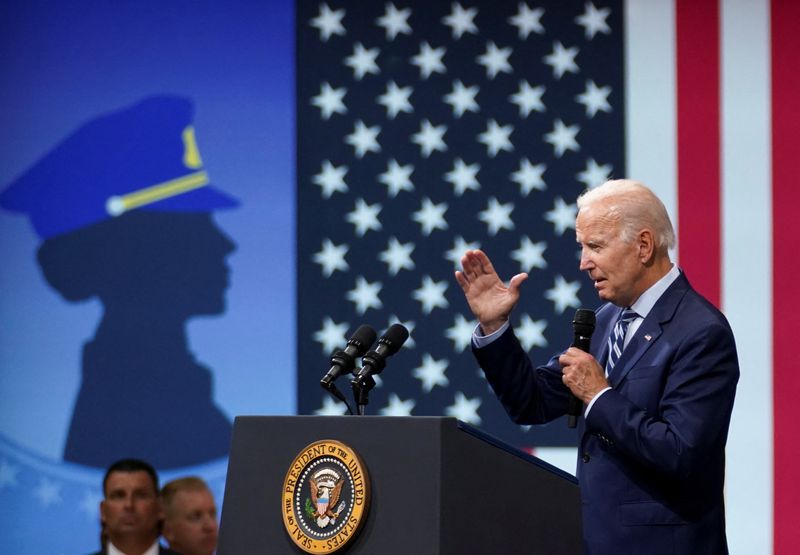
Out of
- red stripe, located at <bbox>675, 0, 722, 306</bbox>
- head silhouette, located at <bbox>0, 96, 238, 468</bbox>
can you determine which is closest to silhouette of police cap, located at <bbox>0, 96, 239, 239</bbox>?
head silhouette, located at <bbox>0, 96, 238, 468</bbox>

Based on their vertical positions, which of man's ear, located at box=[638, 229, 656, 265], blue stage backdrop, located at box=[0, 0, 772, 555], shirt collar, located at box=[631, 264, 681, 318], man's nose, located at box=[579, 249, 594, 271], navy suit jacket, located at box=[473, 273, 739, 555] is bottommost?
navy suit jacket, located at box=[473, 273, 739, 555]

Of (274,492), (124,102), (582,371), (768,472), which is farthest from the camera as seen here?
(124,102)

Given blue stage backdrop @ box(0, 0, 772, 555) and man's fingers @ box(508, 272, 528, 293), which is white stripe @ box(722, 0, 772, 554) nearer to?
blue stage backdrop @ box(0, 0, 772, 555)

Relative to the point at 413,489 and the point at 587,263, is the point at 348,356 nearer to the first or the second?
the point at 413,489

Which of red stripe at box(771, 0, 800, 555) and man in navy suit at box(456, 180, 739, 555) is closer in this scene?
man in navy suit at box(456, 180, 739, 555)

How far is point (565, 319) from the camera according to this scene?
4.82 meters

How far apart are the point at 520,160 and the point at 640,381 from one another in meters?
2.61

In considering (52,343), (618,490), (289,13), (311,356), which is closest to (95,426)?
(52,343)

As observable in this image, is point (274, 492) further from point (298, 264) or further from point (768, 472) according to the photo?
point (768, 472)

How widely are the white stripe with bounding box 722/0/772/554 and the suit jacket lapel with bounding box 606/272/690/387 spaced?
7.72 feet

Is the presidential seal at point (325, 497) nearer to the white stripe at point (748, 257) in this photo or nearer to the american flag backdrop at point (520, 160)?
the american flag backdrop at point (520, 160)

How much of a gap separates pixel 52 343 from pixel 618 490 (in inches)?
126

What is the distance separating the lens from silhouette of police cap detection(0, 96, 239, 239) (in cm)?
490

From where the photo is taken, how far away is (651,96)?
489 cm
